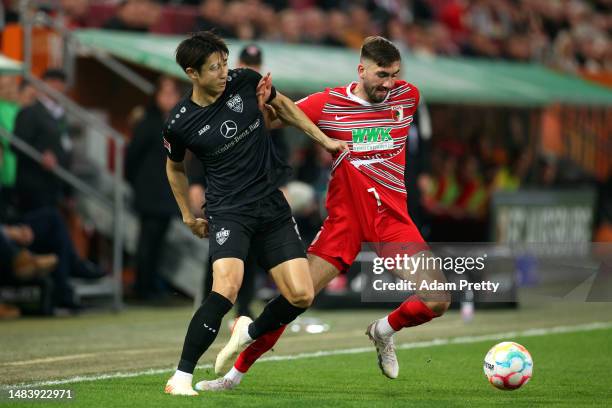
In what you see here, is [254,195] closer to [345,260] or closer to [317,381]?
[345,260]

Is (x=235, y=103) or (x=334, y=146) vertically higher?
(x=235, y=103)

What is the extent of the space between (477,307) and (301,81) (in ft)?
11.6

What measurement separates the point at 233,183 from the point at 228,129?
334mm

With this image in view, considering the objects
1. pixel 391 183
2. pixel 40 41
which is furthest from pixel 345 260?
pixel 40 41

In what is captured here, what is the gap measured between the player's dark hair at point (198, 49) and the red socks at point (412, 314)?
2.03m

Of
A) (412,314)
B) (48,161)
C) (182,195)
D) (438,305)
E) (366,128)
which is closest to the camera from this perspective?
(182,195)

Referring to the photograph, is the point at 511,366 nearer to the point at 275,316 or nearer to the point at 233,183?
the point at 275,316

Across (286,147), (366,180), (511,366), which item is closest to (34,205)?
(286,147)

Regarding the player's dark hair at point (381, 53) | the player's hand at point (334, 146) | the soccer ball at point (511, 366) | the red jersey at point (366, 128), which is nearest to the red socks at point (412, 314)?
the soccer ball at point (511, 366)

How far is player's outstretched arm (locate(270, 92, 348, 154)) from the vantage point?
27.4ft

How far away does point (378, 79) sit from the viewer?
340 inches

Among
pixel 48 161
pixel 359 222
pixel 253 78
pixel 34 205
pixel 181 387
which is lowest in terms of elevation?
pixel 34 205

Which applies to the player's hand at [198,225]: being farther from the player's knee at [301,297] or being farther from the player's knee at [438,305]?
the player's knee at [438,305]

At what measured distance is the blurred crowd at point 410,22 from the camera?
17328 mm
